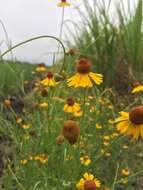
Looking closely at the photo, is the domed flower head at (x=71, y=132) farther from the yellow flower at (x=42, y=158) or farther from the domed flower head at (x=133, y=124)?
the yellow flower at (x=42, y=158)

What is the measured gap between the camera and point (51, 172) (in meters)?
2.29

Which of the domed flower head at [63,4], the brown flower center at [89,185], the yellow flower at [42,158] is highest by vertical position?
the domed flower head at [63,4]

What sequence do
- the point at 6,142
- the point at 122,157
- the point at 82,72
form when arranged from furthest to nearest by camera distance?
1. the point at 6,142
2. the point at 122,157
3. the point at 82,72

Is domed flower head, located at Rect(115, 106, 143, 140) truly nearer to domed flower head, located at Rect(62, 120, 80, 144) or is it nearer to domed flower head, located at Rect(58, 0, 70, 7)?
domed flower head, located at Rect(62, 120, 80, 144)

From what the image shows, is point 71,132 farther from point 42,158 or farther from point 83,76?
point 42,158

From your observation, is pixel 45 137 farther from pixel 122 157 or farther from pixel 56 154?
pixel 122 157

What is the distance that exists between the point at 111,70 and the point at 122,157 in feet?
Result: 4.67

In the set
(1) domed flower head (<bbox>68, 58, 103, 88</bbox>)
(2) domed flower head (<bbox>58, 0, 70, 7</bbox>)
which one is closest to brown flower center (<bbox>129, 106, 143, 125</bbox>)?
(1) domed flower head (<bbox>68, 58, 103, 88</bbox>)

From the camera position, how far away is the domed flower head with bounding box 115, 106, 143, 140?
5.21ft

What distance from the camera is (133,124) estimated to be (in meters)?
1.61

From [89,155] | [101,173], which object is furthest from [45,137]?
[101,173]

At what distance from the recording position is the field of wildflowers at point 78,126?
1933 mm

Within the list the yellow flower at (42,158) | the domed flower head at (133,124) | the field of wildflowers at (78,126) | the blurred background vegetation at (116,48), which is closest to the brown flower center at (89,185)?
the field of wildflowers at (78,126)

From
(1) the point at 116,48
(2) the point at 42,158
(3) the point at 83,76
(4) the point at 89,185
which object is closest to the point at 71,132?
(4) the point at 89,185
